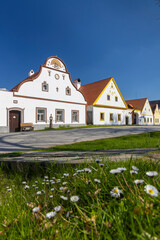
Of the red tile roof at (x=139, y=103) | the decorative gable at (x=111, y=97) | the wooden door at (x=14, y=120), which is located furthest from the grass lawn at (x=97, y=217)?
the red tile roof at (x=139, y=103)

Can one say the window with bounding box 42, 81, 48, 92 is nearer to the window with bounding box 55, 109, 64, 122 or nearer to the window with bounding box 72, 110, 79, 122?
the window with bounding box 55, 109, 64, 122

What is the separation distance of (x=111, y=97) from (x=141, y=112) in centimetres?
1262

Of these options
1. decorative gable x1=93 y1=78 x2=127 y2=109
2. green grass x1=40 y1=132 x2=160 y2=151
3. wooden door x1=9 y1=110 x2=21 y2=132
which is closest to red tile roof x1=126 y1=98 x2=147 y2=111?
decorative gable x1=93 y1=78 x2=127 y2=109

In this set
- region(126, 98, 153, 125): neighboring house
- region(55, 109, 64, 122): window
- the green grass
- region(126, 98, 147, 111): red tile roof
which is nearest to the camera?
the green grass

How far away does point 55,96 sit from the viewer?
20.2 m

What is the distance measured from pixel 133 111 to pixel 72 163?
33.4 m

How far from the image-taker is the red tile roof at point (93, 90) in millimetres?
25534

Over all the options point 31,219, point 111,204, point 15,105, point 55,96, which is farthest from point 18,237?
point 55,96

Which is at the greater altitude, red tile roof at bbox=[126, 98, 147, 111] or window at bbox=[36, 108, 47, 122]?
red tile roof at bbox=[126, 98, 147, 111]

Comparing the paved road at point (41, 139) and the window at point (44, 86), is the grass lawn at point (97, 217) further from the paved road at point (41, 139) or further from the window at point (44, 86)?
the window at point (44, 86)

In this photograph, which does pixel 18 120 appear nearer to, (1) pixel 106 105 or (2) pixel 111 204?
(1) pixel 106 105

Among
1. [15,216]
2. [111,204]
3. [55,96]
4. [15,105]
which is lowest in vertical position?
[15,216]

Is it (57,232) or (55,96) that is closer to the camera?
(57,232)

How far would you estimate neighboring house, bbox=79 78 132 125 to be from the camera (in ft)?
81.2
